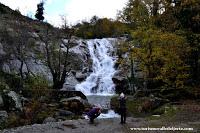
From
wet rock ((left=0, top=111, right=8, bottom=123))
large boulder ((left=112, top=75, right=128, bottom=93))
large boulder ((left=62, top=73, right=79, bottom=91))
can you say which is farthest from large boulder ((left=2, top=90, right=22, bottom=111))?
large boulder ((left=112, top=75, right=128, bottom=93))

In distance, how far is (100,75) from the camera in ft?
178

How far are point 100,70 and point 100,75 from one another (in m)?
2.51

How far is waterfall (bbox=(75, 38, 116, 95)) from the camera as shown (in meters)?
50.4

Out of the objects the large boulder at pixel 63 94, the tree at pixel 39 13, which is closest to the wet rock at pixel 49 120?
the large boulder at pixel 63 94

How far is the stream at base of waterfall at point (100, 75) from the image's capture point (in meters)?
46.9

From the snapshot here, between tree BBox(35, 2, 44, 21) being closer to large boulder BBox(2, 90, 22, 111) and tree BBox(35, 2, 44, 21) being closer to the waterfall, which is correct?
the waterfall

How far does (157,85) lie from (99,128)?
17933 millimetres

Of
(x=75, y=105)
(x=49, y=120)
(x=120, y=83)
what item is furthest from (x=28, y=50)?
(x=49, y=120)

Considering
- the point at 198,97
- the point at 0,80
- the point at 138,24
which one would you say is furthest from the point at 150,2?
the point at 0,80

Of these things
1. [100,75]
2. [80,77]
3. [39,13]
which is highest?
[39,13]

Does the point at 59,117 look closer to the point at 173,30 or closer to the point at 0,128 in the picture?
the point at 0,128

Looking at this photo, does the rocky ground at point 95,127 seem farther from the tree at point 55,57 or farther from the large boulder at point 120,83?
the large boulder at point 120,83

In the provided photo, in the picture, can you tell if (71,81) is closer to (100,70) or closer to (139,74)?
(100,70)

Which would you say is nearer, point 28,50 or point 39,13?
point 28,50
